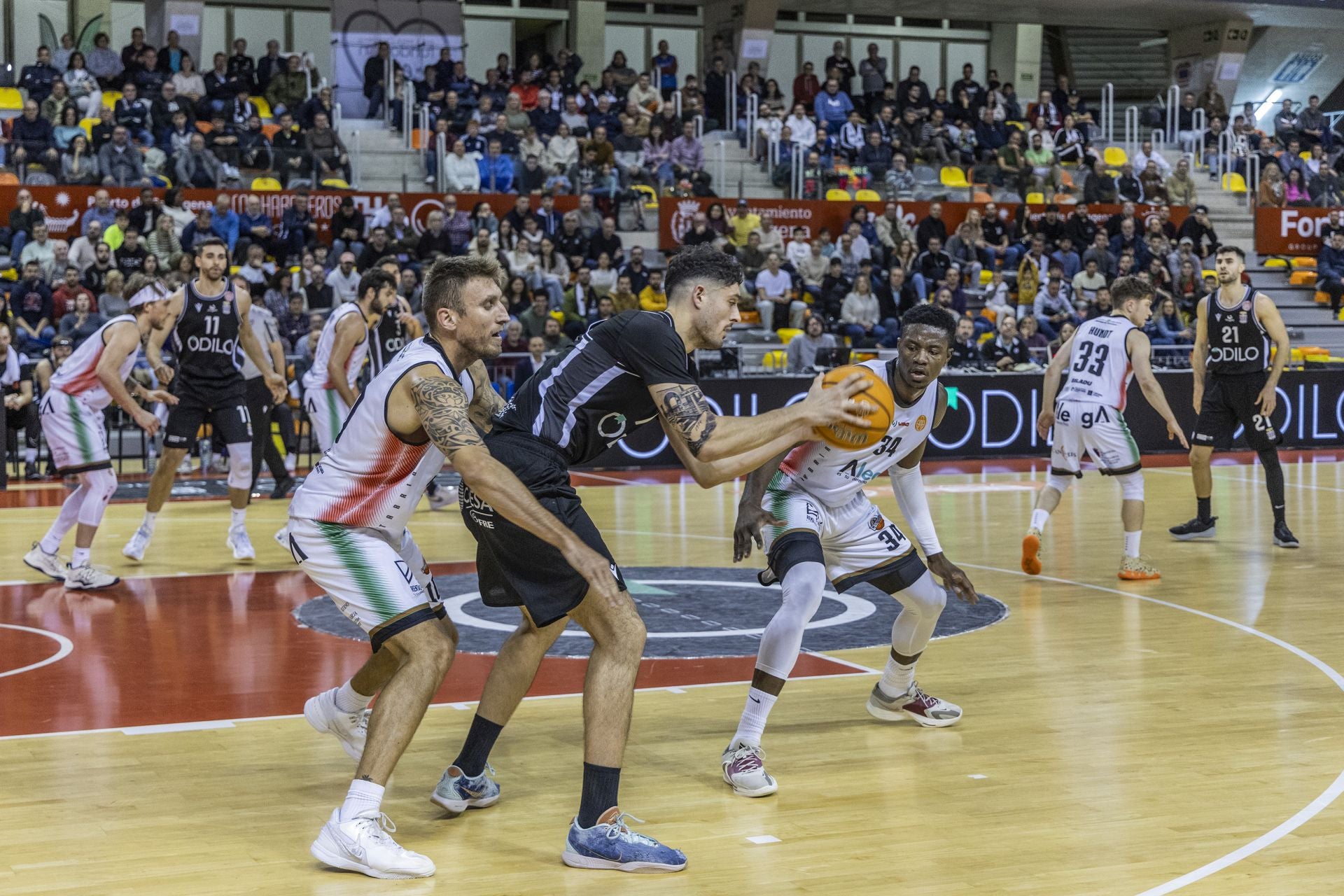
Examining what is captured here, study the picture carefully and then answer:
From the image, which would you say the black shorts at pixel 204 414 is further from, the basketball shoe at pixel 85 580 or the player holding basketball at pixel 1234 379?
the player holding basketball at pixel 1234 379

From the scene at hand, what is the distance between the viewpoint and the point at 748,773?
5211 millimetres

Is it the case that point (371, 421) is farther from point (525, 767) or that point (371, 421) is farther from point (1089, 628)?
point (1089, 628)

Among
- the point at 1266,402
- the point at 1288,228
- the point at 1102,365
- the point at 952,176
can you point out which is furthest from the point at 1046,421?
the point at 1288,228

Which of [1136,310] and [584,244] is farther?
[584,244]

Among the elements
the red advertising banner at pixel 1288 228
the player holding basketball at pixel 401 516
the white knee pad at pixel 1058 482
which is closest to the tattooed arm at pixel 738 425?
the player holding basketball at pixel 401 516

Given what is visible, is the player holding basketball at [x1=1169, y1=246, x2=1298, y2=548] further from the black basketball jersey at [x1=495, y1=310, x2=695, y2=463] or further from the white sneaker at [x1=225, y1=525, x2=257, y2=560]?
the black basketball jersey at [x1=495, y1=310, x2=695, y2=463]

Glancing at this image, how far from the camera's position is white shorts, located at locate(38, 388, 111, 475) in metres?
9.24

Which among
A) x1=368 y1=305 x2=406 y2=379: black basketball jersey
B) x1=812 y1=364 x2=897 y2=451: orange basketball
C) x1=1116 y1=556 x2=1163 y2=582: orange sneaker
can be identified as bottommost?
x1=1116 y1=556 x2=1163 y2=582: orange sneaker

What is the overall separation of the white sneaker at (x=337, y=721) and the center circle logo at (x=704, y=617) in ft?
5.61

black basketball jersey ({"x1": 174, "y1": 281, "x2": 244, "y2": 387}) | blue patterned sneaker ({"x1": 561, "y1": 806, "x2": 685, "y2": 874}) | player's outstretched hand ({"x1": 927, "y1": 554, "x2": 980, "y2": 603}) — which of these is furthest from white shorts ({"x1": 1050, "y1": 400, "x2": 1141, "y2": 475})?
blue patterned sneaker ({"x1": 561, "y1": 806, "x2": 685, "y2": 874})

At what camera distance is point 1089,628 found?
812 cm

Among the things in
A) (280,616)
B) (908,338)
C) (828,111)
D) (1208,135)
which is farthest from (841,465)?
(1208,135)

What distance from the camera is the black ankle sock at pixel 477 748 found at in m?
5.04

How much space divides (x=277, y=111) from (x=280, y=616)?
50.4 ft
